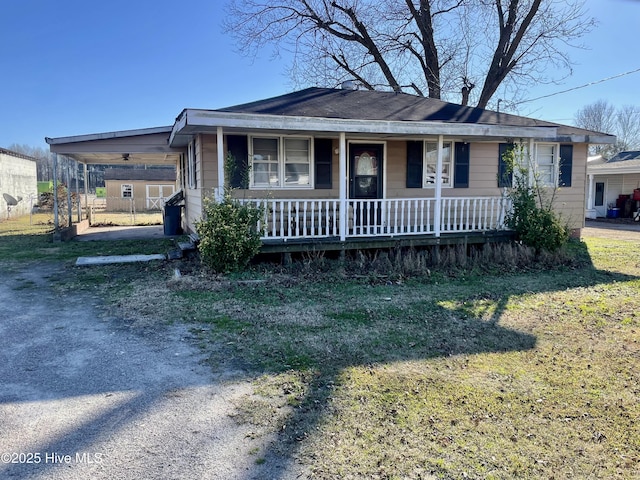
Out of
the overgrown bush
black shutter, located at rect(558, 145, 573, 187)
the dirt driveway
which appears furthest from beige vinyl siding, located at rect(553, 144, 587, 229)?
the dirt driveway

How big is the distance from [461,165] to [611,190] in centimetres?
1676

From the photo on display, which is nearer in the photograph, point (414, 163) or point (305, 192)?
point (305, 192)

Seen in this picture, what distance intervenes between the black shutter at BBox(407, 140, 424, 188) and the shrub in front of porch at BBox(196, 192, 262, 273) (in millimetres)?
4414

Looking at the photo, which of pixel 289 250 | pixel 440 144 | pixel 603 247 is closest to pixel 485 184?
pixel 440 144

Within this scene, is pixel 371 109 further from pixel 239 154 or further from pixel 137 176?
pixel 137 176

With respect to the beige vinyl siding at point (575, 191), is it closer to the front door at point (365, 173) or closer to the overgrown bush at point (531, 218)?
the overgrown bush at point (531, 218)

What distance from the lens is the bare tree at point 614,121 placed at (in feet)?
156

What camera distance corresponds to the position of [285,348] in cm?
441

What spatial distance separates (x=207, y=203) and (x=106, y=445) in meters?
5.75

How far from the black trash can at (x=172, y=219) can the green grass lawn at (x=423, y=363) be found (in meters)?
6.04

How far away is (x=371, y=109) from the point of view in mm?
9711

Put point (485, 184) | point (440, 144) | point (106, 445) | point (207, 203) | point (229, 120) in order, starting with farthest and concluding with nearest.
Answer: point (485, 184) < point (440, 144) < point (207, 203) < point (229, 120) < point (106, 445)

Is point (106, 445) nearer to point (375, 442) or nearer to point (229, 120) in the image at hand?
point (375, 442)

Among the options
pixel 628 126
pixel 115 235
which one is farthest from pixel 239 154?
pixel 628 126
